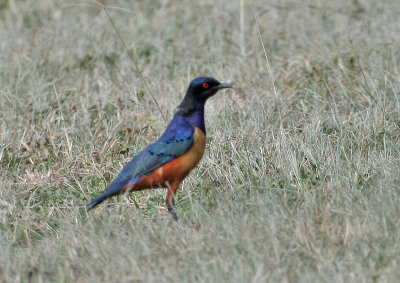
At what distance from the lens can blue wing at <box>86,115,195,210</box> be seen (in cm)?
470

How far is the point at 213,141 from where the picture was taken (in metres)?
5.71

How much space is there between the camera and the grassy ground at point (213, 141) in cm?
392

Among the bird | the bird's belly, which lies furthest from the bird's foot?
the bird's belly

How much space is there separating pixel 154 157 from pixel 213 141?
102 centimetres

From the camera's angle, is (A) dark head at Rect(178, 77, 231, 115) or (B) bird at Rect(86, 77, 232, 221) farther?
(A) dark head at Rect(178, 77, 231, 115)

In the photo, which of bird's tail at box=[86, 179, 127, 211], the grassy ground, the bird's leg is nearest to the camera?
the grassy ground

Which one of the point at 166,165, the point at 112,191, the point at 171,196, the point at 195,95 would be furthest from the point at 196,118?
the point at 112,191

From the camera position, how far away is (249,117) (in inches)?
241

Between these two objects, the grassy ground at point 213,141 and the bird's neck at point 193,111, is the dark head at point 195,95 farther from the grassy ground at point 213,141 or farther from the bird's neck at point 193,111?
the grassy ground at point 213,141

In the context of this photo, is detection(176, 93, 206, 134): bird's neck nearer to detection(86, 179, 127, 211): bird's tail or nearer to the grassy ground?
the grassy ground

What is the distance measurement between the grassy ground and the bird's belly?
0.19m

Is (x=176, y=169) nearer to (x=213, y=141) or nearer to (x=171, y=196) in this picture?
(x=171, y=196)

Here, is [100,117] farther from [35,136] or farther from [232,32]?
[232,32]

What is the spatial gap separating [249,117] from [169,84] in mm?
1109
